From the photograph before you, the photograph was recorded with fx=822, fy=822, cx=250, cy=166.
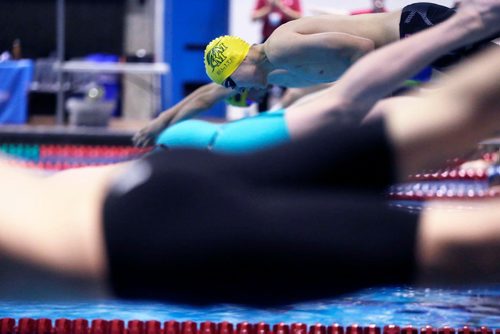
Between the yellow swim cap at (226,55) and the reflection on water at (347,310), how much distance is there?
1.26 ft

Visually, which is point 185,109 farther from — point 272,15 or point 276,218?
point 276,218

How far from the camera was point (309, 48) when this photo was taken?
1.23 meters

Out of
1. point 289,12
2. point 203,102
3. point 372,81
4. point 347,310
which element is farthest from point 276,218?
point 203,102

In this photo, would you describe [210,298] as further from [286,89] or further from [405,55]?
[286,89]

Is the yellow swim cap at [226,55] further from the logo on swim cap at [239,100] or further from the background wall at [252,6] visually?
the logo on swim cap at [239,100]

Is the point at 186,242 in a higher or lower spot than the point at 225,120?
lower

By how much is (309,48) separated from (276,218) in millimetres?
399

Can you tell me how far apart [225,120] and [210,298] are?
2.21 ft

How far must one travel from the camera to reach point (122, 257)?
3.04 feet

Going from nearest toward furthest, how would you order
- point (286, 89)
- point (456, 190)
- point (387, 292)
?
point (387, 292) < point (286, 89) < point (456, 190)

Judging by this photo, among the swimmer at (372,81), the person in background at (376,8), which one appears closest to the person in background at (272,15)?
the person in background at (376,8)

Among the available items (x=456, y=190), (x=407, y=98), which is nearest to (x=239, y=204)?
(x=407, y=98)

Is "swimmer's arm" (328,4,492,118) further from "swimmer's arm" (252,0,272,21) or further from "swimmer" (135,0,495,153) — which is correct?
"swimmer's arm" (252,0,272,21)

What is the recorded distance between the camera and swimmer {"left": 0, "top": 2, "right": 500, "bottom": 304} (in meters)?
0.91
